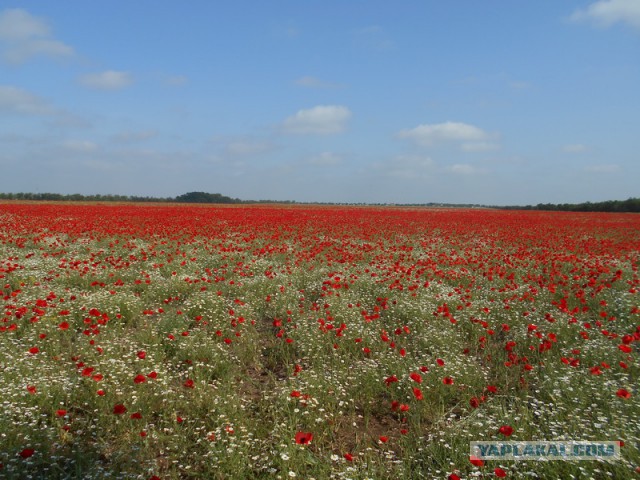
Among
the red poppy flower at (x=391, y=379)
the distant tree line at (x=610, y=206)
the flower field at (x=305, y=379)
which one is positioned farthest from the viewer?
the distant tree line at (x=610, y=206)

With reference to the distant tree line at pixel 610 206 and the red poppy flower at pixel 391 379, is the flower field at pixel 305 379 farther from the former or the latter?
the distant tree line at pixel 610 206

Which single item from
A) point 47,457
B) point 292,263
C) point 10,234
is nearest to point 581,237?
point 292,263

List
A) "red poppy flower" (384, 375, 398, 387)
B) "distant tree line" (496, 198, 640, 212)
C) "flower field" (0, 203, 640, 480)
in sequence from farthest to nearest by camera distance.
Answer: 1. "distant tree line" (496, 198, 640, 212)
2. "red poppy flower" (384, 375, 398, 387)
3. "flower field" (0, 203, 640, 480)

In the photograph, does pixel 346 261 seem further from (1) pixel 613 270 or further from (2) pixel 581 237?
(2) pixel 581 237

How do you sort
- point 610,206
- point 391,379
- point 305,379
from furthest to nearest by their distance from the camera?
1. point 610,206
2. point 305,379
3. point 391,379

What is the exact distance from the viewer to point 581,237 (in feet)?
64.1

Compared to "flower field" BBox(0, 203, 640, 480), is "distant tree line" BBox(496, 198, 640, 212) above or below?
above

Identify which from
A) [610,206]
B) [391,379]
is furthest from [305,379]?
[610,206]

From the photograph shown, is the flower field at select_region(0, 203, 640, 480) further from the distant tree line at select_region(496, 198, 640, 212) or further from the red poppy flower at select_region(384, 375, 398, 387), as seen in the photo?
the distant tree line at select_region(496, 198, 640, 212)

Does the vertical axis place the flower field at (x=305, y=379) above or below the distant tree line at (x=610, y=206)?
below

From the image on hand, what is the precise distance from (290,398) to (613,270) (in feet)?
36.5

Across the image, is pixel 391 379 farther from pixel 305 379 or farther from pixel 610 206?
pixel 610 206

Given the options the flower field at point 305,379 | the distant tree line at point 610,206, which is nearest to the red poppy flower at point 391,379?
the flower field at point 305,379

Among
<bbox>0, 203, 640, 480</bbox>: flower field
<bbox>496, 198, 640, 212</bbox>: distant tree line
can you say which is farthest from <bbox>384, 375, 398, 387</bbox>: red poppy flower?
<bbox>496, 198, 640, 212</bbox>: distant tree line
